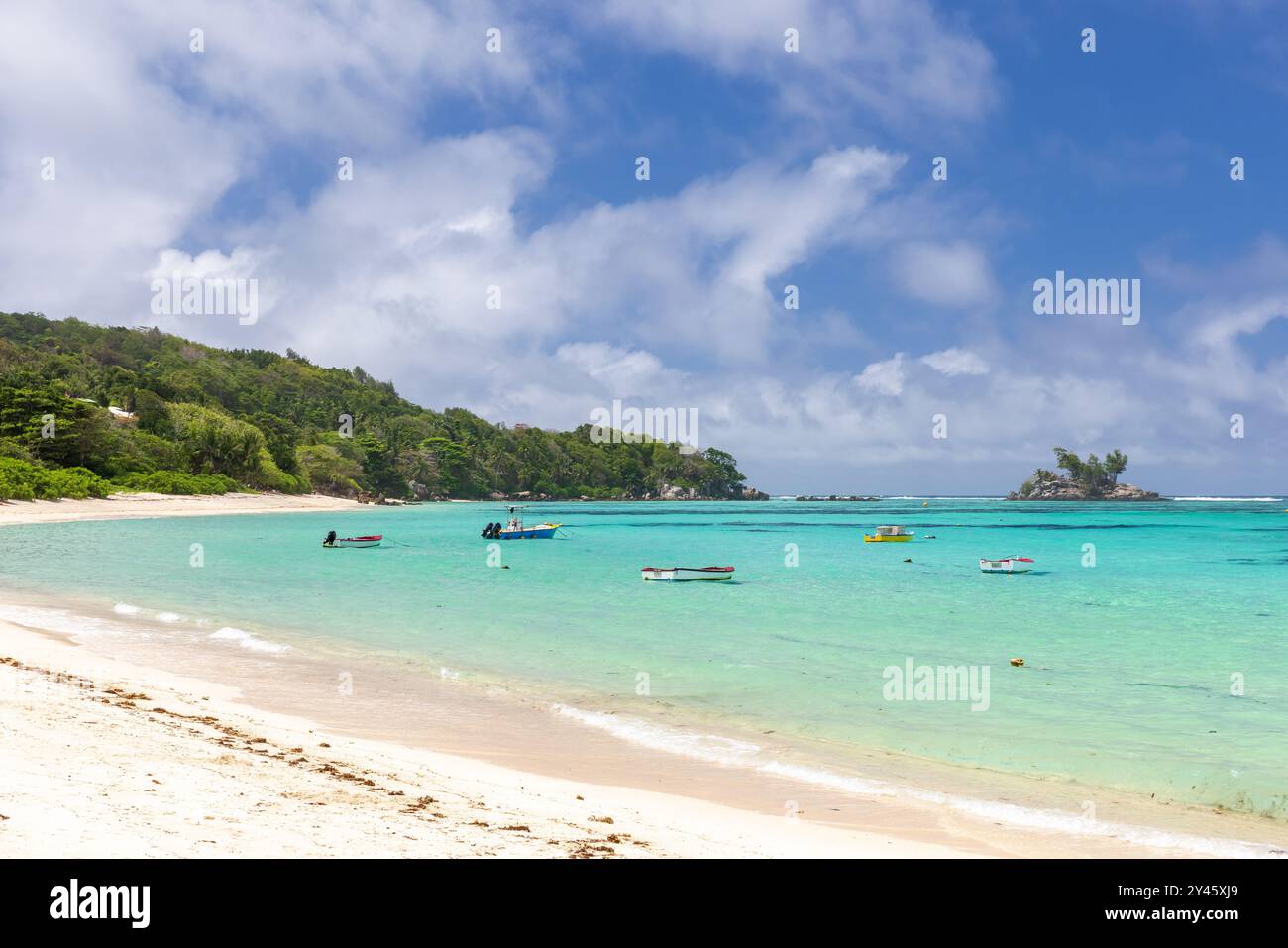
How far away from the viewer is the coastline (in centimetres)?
567

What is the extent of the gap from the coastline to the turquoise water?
1.77m

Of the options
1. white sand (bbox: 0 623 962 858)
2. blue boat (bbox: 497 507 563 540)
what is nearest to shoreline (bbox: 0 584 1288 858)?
white sand (bbox: 0 623 962 858)

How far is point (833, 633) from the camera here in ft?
70.3

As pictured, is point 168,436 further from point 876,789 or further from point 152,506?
point 876,789

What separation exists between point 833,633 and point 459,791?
1553 cm

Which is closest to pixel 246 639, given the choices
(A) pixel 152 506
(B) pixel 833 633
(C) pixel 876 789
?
(B) pixel 833 633

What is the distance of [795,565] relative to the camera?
4416 cm

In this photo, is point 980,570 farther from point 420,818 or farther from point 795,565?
point 420,818

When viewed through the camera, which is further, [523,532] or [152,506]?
[152,506]

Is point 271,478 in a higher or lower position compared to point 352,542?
higher

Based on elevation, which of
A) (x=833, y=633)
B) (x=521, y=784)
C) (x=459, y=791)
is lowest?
(x=833, y=633)

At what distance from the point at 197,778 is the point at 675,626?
16.2 m

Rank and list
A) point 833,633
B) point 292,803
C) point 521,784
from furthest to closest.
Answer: point 833,633
point 521,784
point 292,803

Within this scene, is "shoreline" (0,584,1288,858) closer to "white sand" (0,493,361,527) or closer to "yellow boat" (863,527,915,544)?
"yellow boat" (863,527,915,544)
